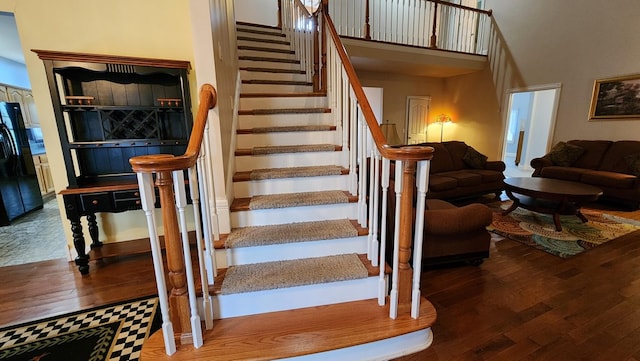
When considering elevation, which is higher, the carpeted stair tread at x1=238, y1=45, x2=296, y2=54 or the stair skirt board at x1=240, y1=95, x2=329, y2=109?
the carpeted stair tread at x1=238, y1=45, x2=296, y2=54

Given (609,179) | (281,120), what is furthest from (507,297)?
(609,179)

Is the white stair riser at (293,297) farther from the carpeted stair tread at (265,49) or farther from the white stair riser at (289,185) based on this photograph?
the carpeted stair tread at (265,49)

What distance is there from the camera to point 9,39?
3688 mm

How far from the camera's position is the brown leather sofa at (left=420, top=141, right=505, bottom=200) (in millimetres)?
4035

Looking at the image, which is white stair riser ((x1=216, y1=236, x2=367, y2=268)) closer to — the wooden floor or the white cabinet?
the wooden floor

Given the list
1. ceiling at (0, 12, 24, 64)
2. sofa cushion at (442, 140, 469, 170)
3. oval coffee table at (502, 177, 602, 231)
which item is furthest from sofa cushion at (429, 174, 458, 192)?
ceiling at (0, 12, 24, 64)

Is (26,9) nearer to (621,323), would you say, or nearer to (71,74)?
(71,74)

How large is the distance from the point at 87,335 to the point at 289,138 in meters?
2.11

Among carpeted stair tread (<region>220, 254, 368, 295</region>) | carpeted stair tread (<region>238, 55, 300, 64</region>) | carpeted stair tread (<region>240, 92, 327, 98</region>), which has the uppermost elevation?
carpeted stair tread (<region>238, 55, 300, 64</region>)

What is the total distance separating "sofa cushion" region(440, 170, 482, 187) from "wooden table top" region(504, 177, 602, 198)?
1.72 ft

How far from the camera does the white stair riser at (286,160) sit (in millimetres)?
2475

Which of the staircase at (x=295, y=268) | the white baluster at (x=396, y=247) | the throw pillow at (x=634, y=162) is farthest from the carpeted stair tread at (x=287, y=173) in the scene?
the throw pillow at (x=634, y=162)

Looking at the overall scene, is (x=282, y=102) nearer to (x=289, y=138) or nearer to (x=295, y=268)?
(x=289, y=138)

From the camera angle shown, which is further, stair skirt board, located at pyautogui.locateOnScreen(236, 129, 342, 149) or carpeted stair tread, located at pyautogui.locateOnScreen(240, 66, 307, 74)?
carpeted stair tread, located at pyautogui.locateOnScreen(240, 66, 307, 74)
